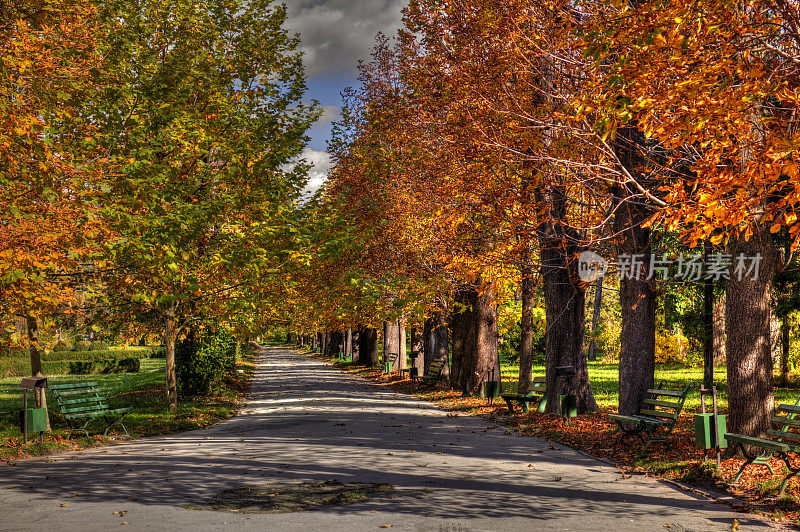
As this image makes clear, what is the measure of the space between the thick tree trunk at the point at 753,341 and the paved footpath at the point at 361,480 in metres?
1.95

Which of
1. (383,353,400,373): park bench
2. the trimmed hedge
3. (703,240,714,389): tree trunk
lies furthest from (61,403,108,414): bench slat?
the trimmed hedge

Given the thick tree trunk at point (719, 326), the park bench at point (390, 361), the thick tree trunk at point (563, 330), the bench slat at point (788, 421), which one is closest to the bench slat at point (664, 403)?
the bench slat at point (788, 421)

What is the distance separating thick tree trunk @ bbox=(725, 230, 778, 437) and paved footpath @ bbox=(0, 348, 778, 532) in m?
1.95

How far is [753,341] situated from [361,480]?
5724 millimetres

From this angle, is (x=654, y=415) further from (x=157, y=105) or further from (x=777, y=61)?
(x=157, y=105)

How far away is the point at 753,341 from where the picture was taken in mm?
9570

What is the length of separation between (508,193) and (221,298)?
26.2 feet

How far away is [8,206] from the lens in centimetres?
958

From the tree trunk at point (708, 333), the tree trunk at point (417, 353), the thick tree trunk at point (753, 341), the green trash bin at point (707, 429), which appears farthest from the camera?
the tree trunk at point (417, 353)

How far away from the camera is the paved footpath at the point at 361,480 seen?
→ 21.9 ft

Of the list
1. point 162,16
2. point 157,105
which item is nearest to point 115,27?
point 162,16

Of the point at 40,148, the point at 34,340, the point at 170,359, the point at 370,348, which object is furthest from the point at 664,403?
the point at 370,348

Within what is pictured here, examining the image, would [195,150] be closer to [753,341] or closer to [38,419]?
[38,419]

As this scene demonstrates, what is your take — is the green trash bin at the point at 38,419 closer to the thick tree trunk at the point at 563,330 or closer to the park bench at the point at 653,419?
the park bench at the point at 653,419
